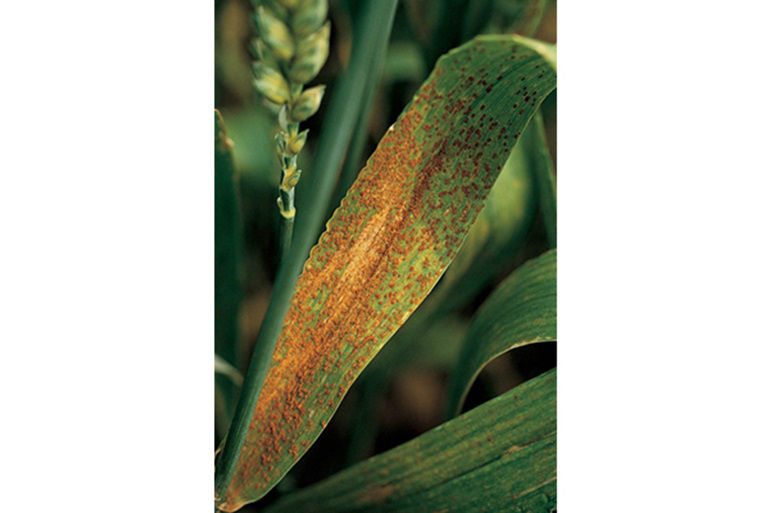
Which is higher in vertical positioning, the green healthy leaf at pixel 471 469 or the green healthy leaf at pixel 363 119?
the green healthy leaf at pixel 363 119

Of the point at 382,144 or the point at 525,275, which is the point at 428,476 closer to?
the point at 525,275

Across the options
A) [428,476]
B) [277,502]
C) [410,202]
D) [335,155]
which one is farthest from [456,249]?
[277,502]

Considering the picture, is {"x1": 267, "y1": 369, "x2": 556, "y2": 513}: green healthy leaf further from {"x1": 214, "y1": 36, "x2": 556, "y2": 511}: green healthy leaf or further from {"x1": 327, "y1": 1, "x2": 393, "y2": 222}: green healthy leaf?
{"x1": 327, "y1": 1, "x2": 393, "y2": 222}: green healthy leaf

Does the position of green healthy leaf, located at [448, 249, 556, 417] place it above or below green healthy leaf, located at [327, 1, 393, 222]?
below

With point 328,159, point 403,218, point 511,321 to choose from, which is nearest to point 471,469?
point 511,321

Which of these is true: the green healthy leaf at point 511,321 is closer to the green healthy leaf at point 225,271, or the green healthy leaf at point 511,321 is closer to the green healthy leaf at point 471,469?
the green healthy leaf at point 471,469

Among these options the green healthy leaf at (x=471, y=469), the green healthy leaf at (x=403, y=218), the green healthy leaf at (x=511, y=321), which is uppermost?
the green healthy leaf at (x=403, y=218)

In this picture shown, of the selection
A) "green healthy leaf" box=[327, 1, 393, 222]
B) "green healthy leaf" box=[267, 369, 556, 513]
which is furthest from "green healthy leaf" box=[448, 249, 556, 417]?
"green healthy leaf" box=[327, 1, 393, 222]

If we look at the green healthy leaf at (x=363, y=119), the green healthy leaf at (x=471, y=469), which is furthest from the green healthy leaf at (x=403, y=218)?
the green healthy leaf at (x=471, y=469)
